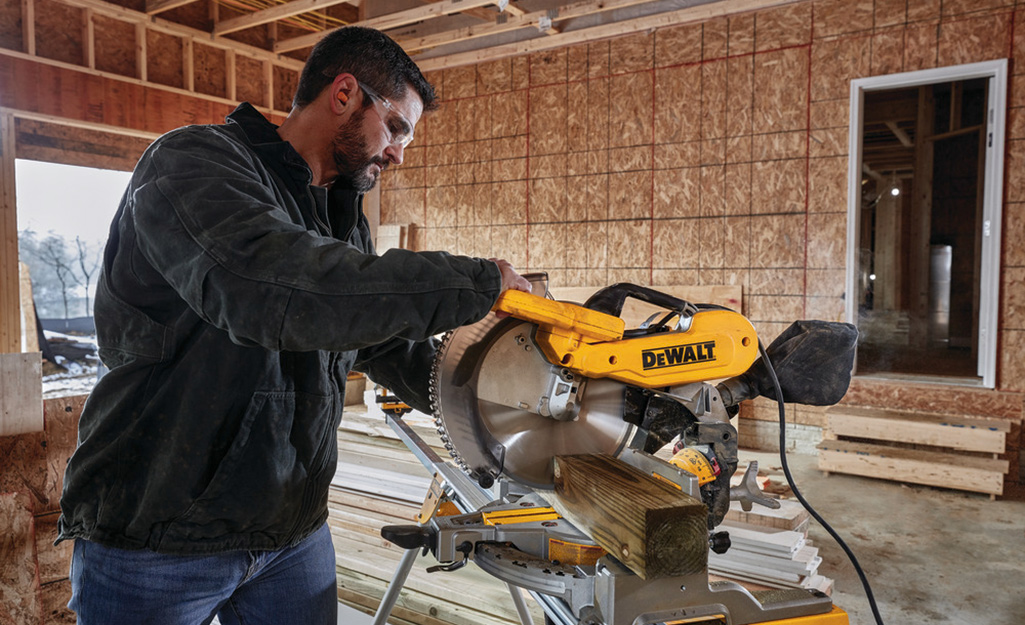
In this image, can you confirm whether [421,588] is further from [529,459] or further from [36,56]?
[36,56]

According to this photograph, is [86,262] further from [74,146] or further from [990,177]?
[990,177]

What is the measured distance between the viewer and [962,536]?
3.44 metres

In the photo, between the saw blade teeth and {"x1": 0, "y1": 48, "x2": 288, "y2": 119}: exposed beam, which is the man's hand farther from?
{"x1": 0, "y1": 48, "x2": 288, "y2": 119}: exposed beam

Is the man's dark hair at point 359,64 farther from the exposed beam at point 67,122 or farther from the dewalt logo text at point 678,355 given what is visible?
the exposed beam at point 67,122

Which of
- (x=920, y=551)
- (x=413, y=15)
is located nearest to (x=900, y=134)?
(x=413, y=15)

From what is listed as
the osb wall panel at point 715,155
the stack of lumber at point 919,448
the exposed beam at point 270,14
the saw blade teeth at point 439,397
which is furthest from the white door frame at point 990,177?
the saw blade teeth at point 439,397


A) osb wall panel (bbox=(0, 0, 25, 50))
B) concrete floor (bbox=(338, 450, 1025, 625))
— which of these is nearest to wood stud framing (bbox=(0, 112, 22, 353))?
osb wall panel (bbox=(0, 0, 25, 50))

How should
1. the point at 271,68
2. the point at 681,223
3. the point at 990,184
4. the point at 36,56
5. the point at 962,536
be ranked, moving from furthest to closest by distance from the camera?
the point at 271,68, the point at 681,223, the point at 36,56, the point at 990,184, the point at 962,536

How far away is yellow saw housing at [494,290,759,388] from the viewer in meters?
1.06

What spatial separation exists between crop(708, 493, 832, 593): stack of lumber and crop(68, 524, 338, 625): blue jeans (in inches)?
63.1

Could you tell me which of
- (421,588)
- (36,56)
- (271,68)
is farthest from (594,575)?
(271,68)

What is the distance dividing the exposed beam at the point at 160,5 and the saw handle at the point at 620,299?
529 cm

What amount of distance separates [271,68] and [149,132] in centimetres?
134

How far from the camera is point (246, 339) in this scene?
0.81 m
